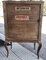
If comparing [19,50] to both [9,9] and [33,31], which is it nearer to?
[33,31]

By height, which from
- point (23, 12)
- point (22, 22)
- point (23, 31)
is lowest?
point (23, 31)

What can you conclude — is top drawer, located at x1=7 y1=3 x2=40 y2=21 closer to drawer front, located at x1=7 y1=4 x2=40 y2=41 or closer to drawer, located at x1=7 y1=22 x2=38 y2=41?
drawer front, located at x1=7 y1=4 x2=40 y2=41

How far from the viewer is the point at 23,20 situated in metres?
2.78

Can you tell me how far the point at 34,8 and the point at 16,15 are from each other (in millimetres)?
331

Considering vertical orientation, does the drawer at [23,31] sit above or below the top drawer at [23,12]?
below

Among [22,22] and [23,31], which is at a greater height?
[22,22]

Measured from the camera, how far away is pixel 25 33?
112 inches

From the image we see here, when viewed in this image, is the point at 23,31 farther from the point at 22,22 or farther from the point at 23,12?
the point at 23,12

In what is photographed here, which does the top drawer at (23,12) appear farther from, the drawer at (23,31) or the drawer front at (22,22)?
the drawer at (23,31)

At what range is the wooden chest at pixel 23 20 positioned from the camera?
2729mm

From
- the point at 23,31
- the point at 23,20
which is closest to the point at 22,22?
the point at 23,20

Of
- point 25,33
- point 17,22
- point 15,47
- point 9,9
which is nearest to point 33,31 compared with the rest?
point 25,33

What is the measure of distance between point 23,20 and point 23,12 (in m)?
0.14

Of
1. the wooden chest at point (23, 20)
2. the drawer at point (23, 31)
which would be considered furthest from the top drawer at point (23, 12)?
the drawer at point (23, 31)
